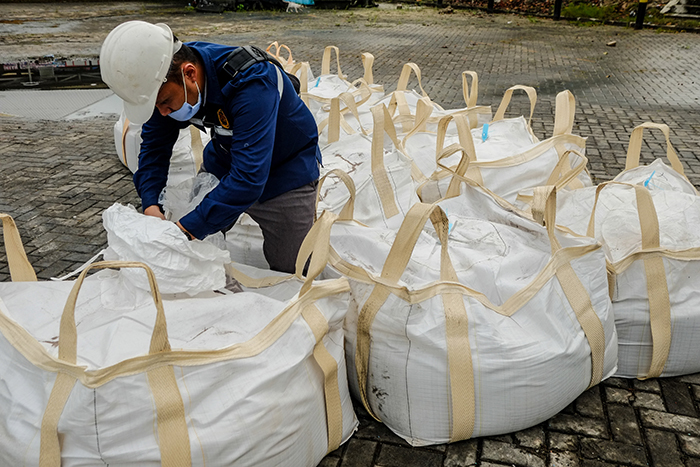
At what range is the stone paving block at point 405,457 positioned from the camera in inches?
71.8

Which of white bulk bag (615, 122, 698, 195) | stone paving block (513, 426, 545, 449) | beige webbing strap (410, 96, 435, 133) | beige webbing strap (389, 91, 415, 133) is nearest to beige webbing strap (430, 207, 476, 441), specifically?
stone paving block (513, 426, 545, 449)

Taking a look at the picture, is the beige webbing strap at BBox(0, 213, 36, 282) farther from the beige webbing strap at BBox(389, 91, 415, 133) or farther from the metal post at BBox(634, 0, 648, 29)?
the metal post at BBox(634, 0, 648, 29)

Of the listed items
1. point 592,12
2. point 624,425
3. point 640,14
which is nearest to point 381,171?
point 624,425

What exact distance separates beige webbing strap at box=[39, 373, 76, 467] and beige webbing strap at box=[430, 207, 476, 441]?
1039 mm

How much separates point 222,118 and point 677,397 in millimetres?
1936

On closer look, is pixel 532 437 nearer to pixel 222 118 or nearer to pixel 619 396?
pixel 619 396

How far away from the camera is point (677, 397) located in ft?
6.84

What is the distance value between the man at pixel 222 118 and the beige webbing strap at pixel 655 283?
1249 millimetres

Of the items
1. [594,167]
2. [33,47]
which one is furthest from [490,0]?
[594,167]

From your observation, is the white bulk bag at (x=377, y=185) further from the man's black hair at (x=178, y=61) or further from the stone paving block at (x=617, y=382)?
the stone paving block at (x=617, y=382)

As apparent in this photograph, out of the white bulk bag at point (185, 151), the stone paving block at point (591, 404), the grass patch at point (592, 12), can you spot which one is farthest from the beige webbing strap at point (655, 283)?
the grass patch at point (592, 12)

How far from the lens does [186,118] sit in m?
2.02

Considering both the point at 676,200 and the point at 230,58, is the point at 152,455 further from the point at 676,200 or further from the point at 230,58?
the point at 676,200

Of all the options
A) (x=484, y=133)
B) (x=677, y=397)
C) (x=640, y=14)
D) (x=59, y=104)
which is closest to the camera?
(x=677, y=397)
